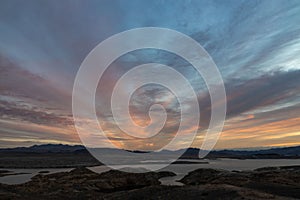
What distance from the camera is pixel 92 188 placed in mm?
48156

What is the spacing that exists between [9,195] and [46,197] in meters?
4.42

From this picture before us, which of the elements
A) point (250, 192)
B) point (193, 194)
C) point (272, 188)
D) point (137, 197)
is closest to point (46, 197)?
point (137, 197)

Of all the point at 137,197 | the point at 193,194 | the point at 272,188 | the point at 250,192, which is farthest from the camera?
the point at 272,188

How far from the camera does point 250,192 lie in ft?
97.2

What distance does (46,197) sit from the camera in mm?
36531

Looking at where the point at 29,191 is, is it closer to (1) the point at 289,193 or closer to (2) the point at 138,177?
(2) the point at 138,177

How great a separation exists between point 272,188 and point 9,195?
33.1m

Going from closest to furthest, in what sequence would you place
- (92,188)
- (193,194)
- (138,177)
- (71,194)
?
(193,194)
(71,194)
(92,188)
(138,177)

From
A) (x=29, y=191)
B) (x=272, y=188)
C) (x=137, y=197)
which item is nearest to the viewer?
(x=137, y=197)

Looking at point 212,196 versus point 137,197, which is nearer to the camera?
point 212,196

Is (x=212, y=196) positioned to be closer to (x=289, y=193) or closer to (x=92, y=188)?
(x=289, y=193)

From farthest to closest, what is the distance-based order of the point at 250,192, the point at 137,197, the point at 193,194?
1. the point at 137,197
2. the point at 193,194
3. the point at 250,192

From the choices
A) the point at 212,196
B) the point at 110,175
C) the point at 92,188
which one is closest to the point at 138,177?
the point at 110,175

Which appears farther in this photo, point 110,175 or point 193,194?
point 110,175
